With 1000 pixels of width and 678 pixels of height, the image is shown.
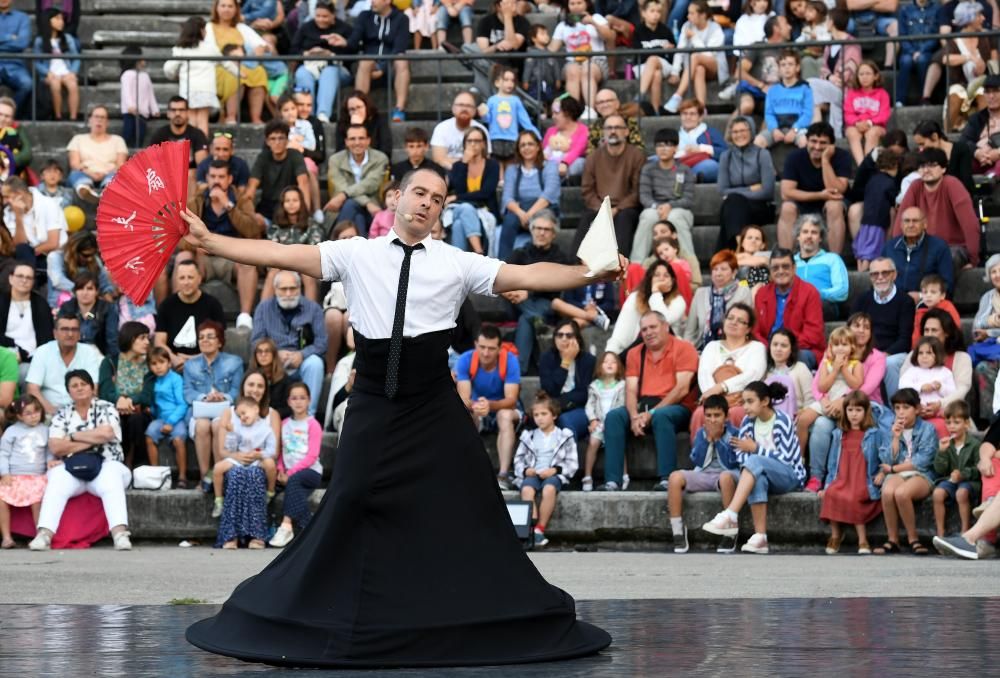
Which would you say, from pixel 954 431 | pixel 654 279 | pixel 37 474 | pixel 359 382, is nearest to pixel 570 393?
pixel 654 279

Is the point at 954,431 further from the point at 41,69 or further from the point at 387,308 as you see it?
the point at 41,69

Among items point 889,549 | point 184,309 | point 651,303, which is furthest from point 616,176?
point 889,549

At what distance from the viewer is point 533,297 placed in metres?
14.3

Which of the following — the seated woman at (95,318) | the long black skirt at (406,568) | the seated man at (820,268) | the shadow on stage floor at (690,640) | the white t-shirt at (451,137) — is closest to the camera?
the shadow on stage floor at (690,640)

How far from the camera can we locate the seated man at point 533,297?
45.6ft

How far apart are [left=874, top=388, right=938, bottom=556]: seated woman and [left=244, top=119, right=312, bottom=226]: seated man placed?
626 centimetres

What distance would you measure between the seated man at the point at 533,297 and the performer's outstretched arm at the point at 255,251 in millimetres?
7660

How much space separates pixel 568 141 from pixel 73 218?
15.2 ft

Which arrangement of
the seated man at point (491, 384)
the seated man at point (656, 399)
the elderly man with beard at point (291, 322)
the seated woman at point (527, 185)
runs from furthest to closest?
the seated woman at point (527, 185), the elderly man with beard at point (291, 322), the seated man at point (491, 384), the seated man at point (656, 399)

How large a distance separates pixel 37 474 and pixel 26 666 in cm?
696

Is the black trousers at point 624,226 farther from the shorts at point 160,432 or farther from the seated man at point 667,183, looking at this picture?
the shorts at point 160,432

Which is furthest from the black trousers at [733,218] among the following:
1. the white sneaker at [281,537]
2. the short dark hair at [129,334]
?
the short dark hair at [129,334]

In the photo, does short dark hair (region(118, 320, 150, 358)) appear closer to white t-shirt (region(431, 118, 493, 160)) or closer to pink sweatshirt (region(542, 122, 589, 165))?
white t-shirt (region(431, 118, 493, 160))

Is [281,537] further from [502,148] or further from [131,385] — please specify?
[502,148]
